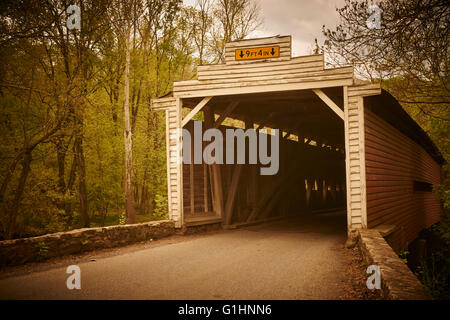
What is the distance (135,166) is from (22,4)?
935 centimetres

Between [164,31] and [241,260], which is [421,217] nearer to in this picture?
[241,260]

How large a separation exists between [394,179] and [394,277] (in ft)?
29.3

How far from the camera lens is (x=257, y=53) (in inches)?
360

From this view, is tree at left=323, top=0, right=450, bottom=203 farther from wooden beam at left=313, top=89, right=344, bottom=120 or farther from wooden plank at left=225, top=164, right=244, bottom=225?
wooden plank at left=225, top=164, right=244, bottom=225

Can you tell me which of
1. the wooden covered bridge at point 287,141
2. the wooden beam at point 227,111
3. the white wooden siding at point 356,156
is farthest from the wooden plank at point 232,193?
the white wooden siding at point 356,156

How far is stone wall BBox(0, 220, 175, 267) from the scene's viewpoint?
5.84m

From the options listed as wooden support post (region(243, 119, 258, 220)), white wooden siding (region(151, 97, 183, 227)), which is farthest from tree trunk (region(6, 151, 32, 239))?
wooden support post (region(243, 119, 258, 220))

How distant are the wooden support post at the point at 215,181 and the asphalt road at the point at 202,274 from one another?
2.87 metres

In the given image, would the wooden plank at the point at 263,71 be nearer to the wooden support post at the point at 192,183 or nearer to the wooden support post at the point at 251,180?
the wooden support post at the point at 192,183

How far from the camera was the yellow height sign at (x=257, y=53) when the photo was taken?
8969 millimetres

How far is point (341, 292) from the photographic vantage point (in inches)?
176

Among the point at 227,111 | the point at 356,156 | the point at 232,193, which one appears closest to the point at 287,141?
the point at 232,193

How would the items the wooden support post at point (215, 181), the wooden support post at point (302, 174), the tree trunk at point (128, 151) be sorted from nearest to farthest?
the wooden support post at point (215, 181), the tree trunk at point (128, 151), the wooden support post at point (302, 174)
